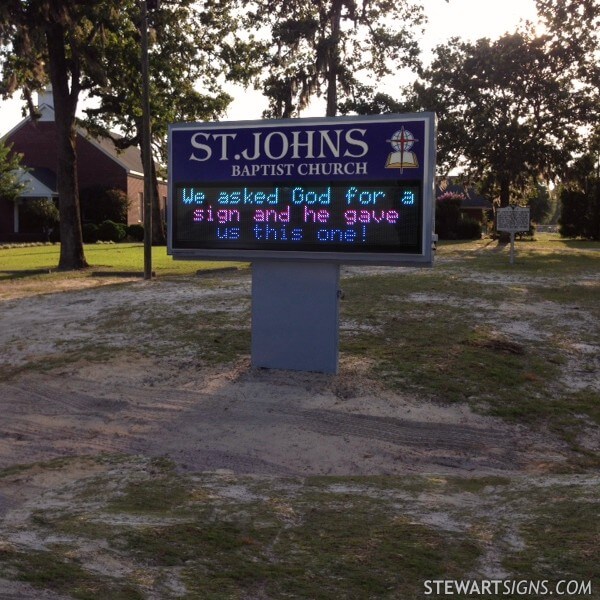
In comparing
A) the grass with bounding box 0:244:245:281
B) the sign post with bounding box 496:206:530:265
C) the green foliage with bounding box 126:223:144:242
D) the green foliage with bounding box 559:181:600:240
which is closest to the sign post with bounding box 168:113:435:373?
the grass with bounding box 0:244:245:281

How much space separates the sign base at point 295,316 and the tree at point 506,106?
122 ft

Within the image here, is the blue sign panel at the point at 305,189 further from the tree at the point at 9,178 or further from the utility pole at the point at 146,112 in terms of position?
the tree at the point at 9,178

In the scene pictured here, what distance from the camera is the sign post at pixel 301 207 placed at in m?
10.0

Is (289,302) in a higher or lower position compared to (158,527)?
higher

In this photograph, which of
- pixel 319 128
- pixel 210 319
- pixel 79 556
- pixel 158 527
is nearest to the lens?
pixel 79 556

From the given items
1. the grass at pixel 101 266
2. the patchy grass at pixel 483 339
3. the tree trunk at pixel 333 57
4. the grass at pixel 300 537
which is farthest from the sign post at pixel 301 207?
the tree trunk at pixel 333 57

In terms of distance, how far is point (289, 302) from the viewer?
11.1 m

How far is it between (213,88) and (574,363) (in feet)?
77.6

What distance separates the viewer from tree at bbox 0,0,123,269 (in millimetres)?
23641

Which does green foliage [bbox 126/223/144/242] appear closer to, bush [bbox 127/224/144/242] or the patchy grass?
bush [bbox 127/224/144/242]

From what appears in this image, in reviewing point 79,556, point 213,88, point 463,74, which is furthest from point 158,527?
point 463,74

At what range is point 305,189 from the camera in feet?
33.9

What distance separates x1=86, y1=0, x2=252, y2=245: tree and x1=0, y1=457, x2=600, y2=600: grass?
21.9 m

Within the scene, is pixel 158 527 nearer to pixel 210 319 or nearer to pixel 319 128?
pixel 319 128
